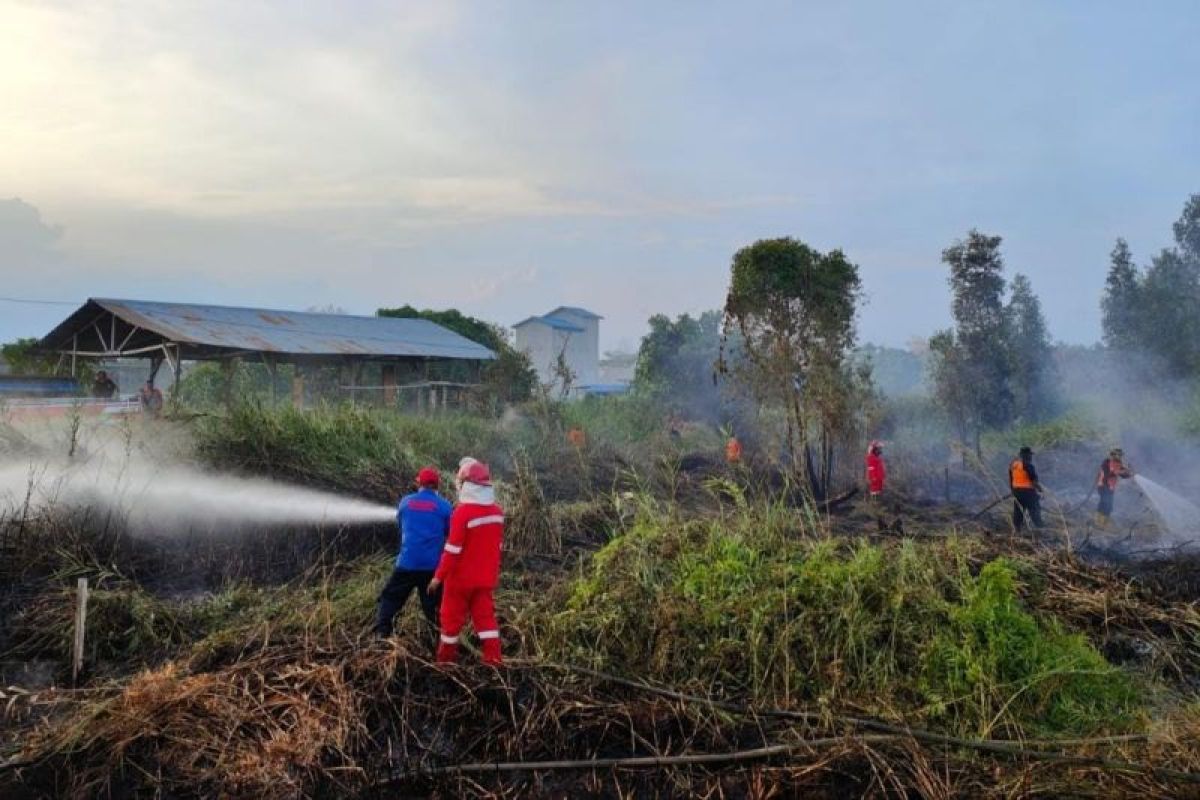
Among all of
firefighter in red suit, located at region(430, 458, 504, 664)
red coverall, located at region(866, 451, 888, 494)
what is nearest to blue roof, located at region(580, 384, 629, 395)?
red coverall, located at region(866, 451, 888, 494)

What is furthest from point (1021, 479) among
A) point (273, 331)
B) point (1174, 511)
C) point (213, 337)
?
point (273, 331)

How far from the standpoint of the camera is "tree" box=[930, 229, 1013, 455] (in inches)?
883

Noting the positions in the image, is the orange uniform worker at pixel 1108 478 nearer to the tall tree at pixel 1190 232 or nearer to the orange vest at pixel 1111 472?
the orange vest at pixel 1111 472

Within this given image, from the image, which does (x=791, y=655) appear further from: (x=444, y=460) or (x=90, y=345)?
(x=90, y=345)

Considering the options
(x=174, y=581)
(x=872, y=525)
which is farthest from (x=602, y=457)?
(x=174, y=581)

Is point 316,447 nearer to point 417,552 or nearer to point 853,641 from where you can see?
point 417,552

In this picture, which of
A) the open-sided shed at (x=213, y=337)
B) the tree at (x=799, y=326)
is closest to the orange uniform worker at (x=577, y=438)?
the tree at (x=799, y=326)

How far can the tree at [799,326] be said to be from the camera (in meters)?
15.8

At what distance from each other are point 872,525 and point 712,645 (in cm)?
852

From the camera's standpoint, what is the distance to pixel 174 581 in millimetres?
9070

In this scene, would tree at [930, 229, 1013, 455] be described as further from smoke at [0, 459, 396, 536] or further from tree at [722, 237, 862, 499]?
smoke at [0, 459, 396, 536]

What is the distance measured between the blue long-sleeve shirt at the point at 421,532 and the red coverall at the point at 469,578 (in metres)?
0.55

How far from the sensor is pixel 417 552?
6.52 metres

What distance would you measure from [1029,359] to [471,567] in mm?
22821
